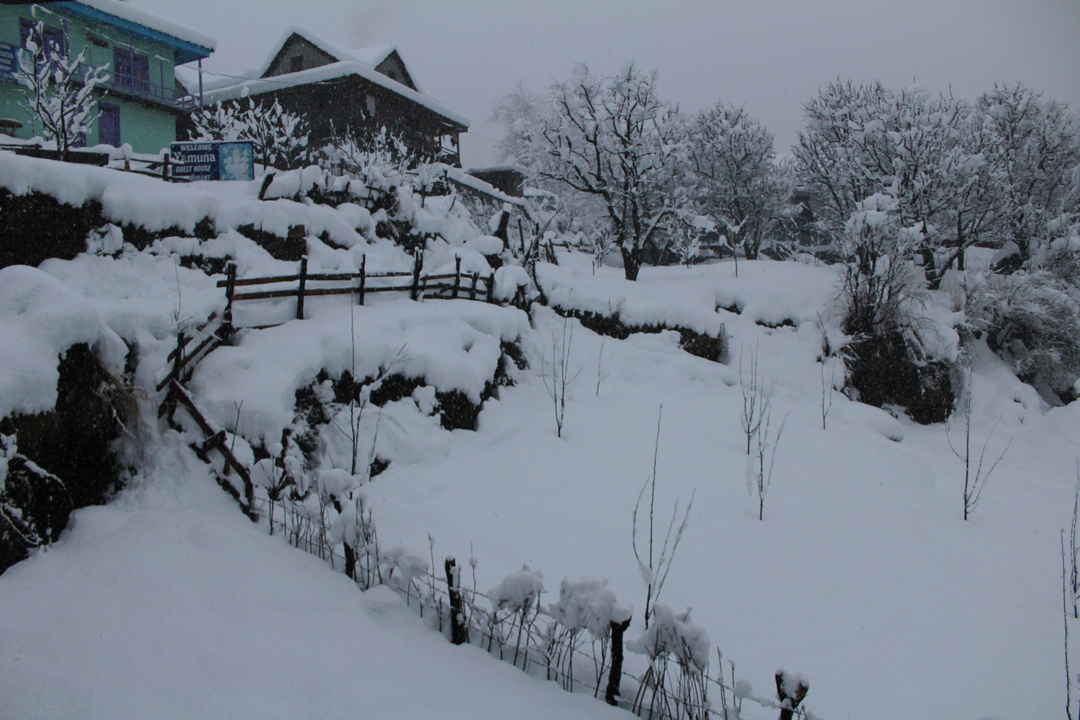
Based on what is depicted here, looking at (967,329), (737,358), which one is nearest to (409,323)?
(737,358)

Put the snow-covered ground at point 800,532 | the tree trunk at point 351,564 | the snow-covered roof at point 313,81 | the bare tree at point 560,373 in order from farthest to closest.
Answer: the snow-covered roof at point 313,81
the bare tree at point 560,373
the tree trunk at point 351,564
the snow-covered ground at point 800,532

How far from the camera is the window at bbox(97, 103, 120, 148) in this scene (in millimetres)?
25734

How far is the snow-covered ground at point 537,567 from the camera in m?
3.82

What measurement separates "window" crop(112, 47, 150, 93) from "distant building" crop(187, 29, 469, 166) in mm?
2691

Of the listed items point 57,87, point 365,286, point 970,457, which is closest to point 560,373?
point 365,286

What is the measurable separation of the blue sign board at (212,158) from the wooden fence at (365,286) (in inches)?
145

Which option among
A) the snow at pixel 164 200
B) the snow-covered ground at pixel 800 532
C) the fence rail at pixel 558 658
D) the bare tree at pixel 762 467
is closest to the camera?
the fence rail at pixel 558 658

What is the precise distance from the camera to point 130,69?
26891mm

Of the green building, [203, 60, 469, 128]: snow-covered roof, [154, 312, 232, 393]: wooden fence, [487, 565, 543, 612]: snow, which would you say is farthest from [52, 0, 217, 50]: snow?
[487, 565, 543, 612]: snow

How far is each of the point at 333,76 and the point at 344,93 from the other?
1.37m

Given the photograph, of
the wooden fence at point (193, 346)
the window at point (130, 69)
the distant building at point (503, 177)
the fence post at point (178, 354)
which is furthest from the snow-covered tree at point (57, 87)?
the distant building at point (503, 177)

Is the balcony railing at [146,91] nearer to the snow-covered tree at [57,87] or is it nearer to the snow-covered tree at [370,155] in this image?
the snow-covered tree at [57,87]

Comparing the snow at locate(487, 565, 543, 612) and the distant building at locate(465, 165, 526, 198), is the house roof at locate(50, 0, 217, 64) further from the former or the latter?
the snow at locate(487, 565, 543, 612)

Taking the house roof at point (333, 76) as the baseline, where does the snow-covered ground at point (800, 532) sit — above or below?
below
